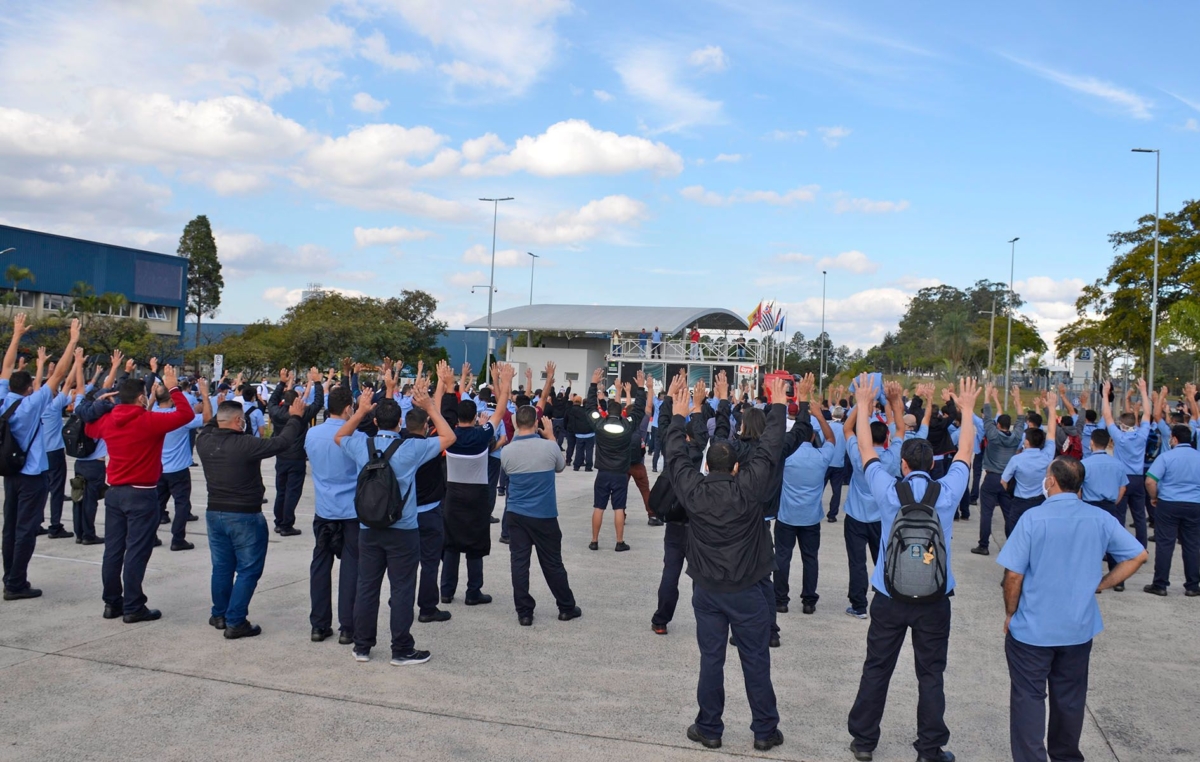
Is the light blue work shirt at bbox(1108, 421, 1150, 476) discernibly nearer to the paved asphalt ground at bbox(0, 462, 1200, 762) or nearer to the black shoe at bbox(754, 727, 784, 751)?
the paved asphalt ground at bbox(0, 462, 1200, 762)

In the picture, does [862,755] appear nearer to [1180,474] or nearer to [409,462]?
[409,462]

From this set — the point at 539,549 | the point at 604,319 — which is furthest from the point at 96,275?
the point at 539,549

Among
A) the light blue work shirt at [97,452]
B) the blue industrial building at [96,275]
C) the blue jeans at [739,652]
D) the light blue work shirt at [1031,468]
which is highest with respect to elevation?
the blue industrial building at [96,275]

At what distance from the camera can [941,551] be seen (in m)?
4.62

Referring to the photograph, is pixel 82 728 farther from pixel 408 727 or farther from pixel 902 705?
pixel 902 705

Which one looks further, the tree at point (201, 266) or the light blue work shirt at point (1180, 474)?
the tree at point (201, 266)

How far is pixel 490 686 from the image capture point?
580 cm

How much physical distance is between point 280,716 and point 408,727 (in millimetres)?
780

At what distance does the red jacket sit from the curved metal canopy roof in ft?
142

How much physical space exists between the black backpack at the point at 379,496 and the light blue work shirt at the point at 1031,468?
6527mm

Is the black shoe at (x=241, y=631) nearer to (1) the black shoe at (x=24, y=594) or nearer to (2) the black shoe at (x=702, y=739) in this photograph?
(1) the black shoe at (x=24, y=594)

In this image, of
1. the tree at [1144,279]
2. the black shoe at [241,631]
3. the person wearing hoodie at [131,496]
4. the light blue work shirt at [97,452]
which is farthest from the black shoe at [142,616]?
the tree at [1144,279]

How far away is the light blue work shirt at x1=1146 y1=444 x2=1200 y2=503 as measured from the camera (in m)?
8.88

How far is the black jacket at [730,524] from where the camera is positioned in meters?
4.89
